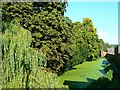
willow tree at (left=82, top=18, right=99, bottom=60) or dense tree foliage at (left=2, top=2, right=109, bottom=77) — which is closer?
dense tree foliage at (left=2, top=2, right=109, bottom=77)

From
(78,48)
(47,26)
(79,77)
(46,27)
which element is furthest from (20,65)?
(78,48)

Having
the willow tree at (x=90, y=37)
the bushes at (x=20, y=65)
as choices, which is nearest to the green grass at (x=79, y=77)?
the bushes at (x=20, y=65)

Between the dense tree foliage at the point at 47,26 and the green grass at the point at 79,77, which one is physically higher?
the dense tree foliage at the point at 47,26

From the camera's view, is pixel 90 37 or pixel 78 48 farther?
pixel 90 37

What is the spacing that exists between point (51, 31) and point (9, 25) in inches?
394

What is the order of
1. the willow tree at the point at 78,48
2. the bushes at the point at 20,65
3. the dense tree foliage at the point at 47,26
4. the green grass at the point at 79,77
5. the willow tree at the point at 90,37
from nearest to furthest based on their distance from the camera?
the bushes at the point at 20,65 < the dense tree foliage at the point at 47,26 < the green grass at the point at 79,77 < the willow tree at the point at 78,48 < the willow tree at the point at 90,37

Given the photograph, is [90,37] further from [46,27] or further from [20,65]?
[20,65]

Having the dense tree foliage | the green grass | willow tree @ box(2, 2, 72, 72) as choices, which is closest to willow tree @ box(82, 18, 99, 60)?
the green grass

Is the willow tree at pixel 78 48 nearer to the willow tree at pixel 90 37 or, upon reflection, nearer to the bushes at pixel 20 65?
the willow tree at pixel 90 37

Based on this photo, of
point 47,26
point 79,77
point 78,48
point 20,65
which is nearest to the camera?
point 20,65

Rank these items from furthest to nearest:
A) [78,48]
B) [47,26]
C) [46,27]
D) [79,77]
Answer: [78,48], [79,77], [47,26], [46,27]

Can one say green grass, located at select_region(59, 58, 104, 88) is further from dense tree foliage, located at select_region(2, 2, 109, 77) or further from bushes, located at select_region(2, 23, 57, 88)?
bushes, located at select_region(2, 23, 57, 88)

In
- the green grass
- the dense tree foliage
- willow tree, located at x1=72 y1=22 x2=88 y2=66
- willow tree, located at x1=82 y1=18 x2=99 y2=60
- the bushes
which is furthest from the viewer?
willow tree, located at x1=82 y1=18 x2=99 y2=60

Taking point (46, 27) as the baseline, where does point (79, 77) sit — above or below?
below
